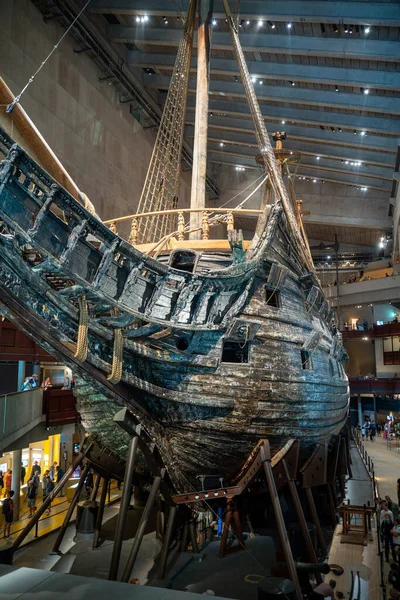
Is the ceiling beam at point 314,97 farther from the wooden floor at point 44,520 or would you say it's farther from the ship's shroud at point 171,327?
the wooden floor at point 44,520

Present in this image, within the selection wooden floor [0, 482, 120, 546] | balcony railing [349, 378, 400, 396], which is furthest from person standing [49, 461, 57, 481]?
balcony railing [349, 378, 400, 396]

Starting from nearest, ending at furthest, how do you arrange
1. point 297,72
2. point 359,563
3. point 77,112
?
point 359,563 → point 77,112 → point 297,72

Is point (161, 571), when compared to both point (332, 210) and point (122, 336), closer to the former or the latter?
point (122, 336)

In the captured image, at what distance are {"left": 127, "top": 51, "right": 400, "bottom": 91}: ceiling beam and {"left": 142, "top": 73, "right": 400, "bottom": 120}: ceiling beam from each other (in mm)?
581

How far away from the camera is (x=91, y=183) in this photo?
1441 cm

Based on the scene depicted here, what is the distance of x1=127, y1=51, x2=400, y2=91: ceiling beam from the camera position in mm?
14094

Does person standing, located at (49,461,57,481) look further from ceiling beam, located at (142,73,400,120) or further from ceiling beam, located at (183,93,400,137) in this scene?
ceiling beam, located at (183,93,400,137)

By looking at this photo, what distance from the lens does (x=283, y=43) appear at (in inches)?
550

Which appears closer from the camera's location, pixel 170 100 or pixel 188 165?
pixel 170 100

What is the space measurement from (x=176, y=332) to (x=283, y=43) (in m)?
12.7

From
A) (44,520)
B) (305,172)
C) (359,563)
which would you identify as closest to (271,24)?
(305,172)

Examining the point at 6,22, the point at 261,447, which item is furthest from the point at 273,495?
the point at 6,22

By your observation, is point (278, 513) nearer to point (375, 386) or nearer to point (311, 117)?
point (311, 117)

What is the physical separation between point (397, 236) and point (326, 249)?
10.1 m
